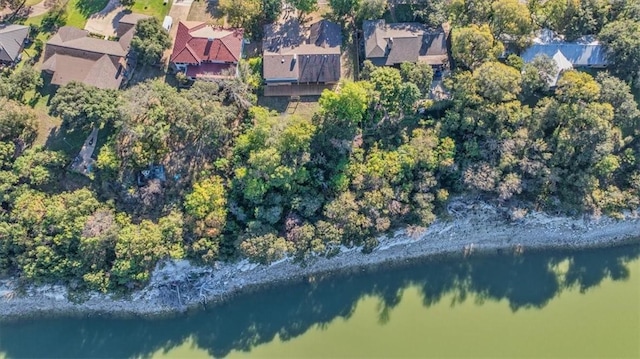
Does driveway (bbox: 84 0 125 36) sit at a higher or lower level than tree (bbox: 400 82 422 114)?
higher

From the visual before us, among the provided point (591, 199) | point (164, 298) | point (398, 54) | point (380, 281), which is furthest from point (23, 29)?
point (591, 199)

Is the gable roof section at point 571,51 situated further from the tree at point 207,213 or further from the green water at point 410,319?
the tree at point 207,213

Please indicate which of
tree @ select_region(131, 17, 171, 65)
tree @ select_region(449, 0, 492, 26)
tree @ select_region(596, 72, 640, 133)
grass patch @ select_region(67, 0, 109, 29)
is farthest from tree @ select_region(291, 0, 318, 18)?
tree @ select_region(596, 72, 640, 133)

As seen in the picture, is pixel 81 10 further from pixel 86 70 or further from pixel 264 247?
pixel 264 247

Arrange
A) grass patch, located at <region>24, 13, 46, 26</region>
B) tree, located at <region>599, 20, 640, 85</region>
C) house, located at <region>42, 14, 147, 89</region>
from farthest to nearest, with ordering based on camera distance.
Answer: grass patch, located at <region>24, 13, 46, 26</region>, house, located at <region>42, 14, 147, 89</region>, tree, located at <region>599, 20, 640, 85</region>

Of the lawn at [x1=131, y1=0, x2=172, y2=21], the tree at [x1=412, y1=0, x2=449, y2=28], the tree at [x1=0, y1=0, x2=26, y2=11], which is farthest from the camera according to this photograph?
the lawn at [x1=131, y1=0, x2=172, y2=21]

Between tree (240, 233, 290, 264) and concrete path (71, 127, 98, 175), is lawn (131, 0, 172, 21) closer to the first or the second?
concrete path (71, 127, 98, 175)

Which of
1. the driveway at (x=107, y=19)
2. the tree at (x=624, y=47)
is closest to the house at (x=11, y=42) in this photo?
the driveway at (x=107, y=19)
